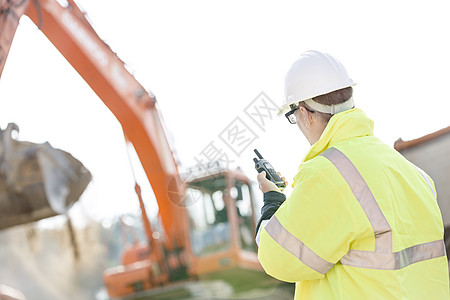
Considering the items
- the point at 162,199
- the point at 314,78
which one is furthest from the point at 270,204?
the point at 162,199

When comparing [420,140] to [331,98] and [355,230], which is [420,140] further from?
[355,230]

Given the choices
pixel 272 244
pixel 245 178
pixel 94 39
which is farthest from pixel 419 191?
pixel 245 178

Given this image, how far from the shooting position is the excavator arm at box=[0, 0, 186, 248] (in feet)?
21.2

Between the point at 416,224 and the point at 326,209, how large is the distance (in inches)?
14.2

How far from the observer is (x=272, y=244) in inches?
75.7

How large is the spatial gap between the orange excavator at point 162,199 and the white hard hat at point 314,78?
4.82 meters

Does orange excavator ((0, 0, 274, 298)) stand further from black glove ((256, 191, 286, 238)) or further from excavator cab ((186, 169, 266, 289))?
black glove ((256, 191, 286, 238))

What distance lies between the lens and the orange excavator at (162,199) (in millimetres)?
6707

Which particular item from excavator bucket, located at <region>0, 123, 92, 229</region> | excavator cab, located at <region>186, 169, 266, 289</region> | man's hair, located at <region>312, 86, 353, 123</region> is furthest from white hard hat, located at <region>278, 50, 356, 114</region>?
excavator cab, located at <region>186, 169, 266, 289</region>

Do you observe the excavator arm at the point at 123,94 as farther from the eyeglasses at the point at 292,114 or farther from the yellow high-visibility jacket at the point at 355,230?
the yellow high-visibility jacket at the point at 355,230

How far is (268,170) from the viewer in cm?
229

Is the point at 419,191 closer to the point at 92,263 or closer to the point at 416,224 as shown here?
the point at 416,224

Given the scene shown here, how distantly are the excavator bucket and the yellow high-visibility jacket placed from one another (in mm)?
2636

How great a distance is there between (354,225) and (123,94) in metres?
5.66
